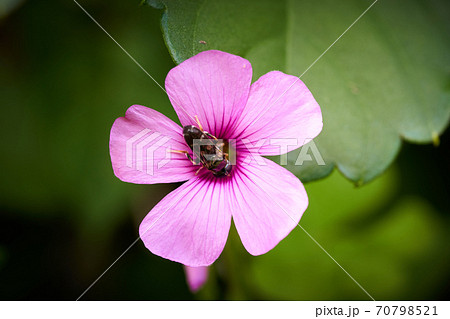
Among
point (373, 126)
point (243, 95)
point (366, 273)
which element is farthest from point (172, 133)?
point (366, 273)

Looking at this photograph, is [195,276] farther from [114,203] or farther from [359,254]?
[359,254]

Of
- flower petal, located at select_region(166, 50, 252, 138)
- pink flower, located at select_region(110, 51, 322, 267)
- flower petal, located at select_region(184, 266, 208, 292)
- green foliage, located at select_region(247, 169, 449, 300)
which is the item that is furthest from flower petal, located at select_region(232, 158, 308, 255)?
green foliage, located at select_region(247, 169, 449, 300)

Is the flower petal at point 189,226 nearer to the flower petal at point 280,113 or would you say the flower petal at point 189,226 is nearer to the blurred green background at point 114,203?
the flower petal at point 280,113

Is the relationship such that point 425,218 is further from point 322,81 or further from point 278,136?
point 278,136

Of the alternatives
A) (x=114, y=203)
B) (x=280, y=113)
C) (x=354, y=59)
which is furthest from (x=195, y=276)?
(x=354, y=59)

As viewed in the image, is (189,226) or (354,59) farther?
(354,59)
